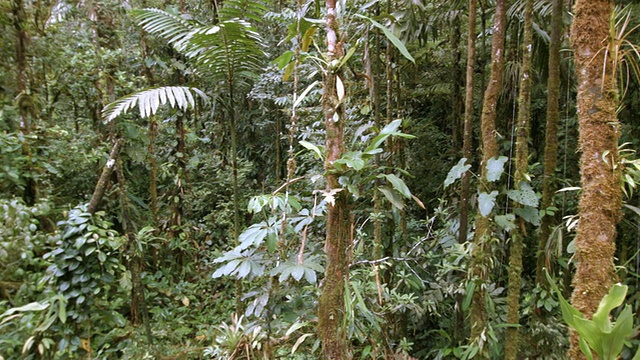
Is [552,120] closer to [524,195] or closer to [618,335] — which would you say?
[524,195]

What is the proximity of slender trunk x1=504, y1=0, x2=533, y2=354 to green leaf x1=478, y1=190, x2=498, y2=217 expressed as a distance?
0.61 ft

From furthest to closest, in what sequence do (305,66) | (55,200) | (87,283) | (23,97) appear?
(55,200) < (305,66) < (23,97) < (87,283)

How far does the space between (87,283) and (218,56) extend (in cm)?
169

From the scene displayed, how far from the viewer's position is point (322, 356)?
1795 mm

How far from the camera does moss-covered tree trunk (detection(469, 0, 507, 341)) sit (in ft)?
6.81

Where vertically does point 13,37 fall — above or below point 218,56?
A: above

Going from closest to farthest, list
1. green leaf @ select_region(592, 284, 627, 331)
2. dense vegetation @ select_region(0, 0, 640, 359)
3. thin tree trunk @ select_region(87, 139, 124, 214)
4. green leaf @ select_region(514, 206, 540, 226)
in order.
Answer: green leaf @ select_region(592, 284, 627, 331)
dense vegetation @ select_region(0, 0, 640, 359)
green leaf @ select_region(514, 206, 540, 226)
thin tree trunk @ select_region(87, 139, 124, 214)

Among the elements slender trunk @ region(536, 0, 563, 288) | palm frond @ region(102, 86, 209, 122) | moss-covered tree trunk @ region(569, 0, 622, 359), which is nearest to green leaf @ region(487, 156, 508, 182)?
slender trunk @ region(536, 0, 563, 288)

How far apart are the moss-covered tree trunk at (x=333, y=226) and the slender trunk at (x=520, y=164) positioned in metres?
1.04

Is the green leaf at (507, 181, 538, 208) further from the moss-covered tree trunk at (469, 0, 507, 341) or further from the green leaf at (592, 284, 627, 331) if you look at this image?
the green leaf at (592, 284, 627, 331)

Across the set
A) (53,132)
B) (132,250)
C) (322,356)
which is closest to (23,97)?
(53,132)

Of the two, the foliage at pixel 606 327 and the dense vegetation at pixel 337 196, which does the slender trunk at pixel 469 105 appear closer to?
the dense vegetation at pixel 337 196

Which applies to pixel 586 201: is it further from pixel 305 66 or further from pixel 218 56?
pixel 305 66

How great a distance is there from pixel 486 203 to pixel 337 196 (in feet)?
2.88
